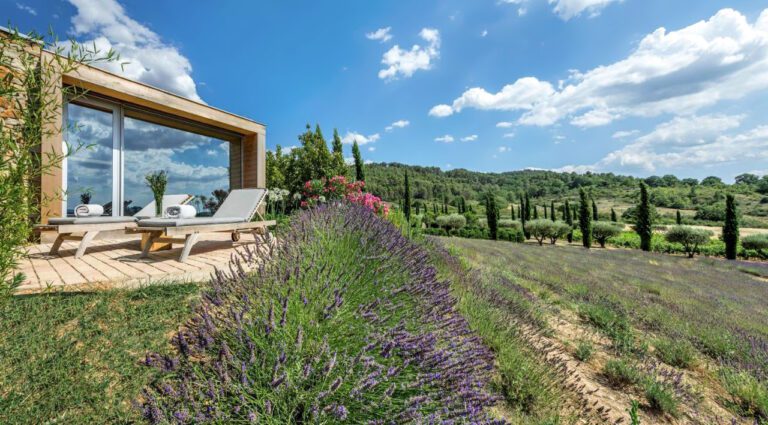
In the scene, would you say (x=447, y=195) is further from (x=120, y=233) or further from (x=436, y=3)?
(x=120, y=233)

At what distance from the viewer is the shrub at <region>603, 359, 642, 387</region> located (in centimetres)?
191

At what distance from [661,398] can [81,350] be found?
3.28m

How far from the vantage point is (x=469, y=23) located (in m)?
12.3

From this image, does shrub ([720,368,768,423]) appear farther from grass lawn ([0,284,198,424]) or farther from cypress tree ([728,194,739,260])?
cypress tree ([728,194,739,260])

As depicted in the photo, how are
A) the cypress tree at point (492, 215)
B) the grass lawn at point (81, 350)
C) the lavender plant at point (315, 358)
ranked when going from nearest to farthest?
1. the lavender plant at point (315, 358)
2. the grass lawn at point (81, 350)
3. the cypress tree at point (492, 215)

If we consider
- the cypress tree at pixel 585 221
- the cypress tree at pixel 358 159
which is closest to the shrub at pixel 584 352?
the cypress tree at pixel 358 159

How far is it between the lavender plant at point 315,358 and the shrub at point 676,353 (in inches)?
82.8

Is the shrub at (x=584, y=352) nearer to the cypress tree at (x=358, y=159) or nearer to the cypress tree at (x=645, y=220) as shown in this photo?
the cypress tree at (x=358, y=159)

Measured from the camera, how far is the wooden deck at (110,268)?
2.43m

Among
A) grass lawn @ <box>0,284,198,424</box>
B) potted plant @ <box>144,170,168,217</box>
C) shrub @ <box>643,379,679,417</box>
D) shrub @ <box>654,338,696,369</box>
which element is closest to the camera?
grass lawn @ <box>0,284,198,424</box>

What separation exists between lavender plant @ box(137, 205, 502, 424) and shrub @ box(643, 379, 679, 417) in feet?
3.85

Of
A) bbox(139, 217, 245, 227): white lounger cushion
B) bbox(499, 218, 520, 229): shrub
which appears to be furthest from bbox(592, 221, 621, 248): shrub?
bbox(139, 217, 245, 227): white lounger cushion

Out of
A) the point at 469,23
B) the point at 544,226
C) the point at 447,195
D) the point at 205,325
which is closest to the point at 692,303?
the point at 205,325

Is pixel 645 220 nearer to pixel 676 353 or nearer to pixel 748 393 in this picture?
pixel 676 353
